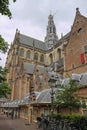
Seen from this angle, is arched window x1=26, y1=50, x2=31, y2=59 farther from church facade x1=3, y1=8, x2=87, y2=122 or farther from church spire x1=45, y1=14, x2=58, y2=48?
church spire x1=45, y1=14, x2=58, y2=48

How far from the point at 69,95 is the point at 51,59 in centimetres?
4886

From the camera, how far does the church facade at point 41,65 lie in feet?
100

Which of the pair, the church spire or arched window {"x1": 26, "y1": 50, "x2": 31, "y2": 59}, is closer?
arched window {"x1": 26, "y1": 50, "x2": 31, "y2": 59}

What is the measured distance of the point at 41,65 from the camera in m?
59.5

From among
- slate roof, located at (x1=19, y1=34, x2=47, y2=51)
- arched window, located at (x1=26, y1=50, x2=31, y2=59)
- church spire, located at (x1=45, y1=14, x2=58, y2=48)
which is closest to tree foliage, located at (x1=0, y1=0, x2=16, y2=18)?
arched window, located at (x1=26, y1=50, x2=31, y2=59)

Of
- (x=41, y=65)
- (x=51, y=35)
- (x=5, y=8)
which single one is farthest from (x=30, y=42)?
(x=5, y=8)

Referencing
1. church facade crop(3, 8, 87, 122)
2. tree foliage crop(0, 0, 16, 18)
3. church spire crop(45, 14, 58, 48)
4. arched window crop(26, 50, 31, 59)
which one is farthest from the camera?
church spire crop(45, 14, 58, 48)

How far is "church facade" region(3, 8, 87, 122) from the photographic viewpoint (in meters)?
30.5

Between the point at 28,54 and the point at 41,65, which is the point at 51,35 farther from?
the point at 41,65

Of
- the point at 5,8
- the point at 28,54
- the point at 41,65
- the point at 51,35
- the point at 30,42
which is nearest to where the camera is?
the point at 5,8

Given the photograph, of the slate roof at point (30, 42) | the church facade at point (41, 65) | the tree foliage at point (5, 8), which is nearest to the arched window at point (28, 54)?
the church facade at point (41, 65)

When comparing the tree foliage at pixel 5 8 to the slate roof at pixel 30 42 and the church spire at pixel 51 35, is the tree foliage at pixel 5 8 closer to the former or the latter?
the slate roof at pixel 30 42

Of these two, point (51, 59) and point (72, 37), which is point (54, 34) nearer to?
point (51, 59)

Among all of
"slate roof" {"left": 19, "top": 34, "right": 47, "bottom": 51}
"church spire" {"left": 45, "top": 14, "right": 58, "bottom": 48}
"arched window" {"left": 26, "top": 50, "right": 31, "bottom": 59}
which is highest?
"church spire" {"left": 45, "top": 14, "right": 58, "bottom": 48}
